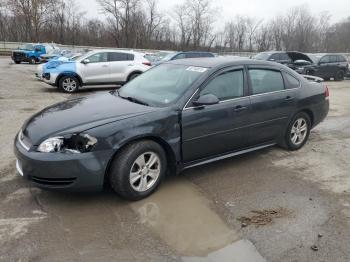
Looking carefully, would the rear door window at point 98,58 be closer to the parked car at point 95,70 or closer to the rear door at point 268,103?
the parked car at point 95,70

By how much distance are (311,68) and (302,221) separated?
57.8 feet

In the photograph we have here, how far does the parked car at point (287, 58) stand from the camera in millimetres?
17987

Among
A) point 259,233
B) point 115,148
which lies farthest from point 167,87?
point 259,233

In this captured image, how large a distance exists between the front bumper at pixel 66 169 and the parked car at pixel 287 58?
15.2m

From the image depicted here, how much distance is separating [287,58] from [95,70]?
10.3 metres

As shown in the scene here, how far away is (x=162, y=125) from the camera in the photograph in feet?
14.0

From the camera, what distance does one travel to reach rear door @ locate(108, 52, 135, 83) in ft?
44.7

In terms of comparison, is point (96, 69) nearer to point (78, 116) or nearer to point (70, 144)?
point (78, 116)

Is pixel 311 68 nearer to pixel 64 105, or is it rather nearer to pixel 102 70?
pixel 102 70

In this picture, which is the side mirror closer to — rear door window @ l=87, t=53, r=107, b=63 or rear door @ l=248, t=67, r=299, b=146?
rear door @ l=248, t=67, r=299, b=146

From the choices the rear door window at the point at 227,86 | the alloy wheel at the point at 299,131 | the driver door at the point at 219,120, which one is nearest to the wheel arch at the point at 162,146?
the driver door at the point at 219,120

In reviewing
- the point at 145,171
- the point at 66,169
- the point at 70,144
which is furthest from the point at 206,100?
the point at 66,169

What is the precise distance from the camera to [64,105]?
486 cm

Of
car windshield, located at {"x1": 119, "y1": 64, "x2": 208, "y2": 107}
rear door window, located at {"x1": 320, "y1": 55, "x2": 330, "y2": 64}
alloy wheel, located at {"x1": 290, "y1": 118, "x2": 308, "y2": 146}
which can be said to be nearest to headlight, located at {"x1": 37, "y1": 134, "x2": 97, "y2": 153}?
car windshield, located at {"x1": 119, "y1": 64, "x2": 208, "y2": 107}
